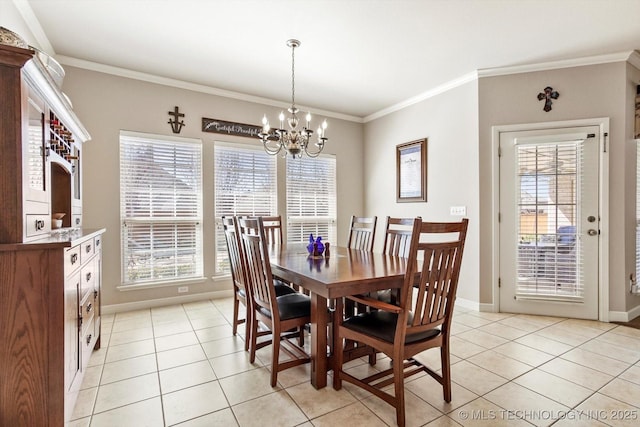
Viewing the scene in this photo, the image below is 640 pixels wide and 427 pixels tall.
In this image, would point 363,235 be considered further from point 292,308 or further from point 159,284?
point 159,284

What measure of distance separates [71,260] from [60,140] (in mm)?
1041

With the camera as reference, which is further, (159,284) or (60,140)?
(159,284)

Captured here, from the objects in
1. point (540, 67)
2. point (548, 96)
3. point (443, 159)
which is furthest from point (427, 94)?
point (548, 96)

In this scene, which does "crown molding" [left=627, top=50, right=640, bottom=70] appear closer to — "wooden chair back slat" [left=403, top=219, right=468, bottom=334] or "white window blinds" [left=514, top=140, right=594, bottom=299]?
"white window blinds" [left=514, top=140, right=594, bottom=299]

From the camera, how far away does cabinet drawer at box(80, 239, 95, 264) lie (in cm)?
194

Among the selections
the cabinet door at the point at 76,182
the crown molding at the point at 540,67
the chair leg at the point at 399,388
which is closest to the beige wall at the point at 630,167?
the crown molding at the point at 540,67

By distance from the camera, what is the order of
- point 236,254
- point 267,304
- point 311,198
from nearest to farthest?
point 267,304 → point 236,254 → point 311,198

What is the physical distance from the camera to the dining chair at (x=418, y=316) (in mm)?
1655

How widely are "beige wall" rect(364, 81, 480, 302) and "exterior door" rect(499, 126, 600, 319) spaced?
0.31 metres

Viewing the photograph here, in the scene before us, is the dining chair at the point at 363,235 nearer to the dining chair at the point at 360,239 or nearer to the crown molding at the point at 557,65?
the dining chair at the point at 360,239

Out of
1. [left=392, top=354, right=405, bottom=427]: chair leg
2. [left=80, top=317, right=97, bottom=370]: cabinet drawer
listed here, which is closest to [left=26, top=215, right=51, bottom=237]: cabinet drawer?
[left=80, top=317, right=97, bottom=370]: cabinet drawer

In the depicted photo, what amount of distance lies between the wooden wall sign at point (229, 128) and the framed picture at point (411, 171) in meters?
2.16

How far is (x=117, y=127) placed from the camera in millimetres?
3574

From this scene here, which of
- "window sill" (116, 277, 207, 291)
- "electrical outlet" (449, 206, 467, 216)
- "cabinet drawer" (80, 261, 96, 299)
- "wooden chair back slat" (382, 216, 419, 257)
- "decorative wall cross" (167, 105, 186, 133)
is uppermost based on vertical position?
"decorative wall cross" (167, 105, 186, 133)
